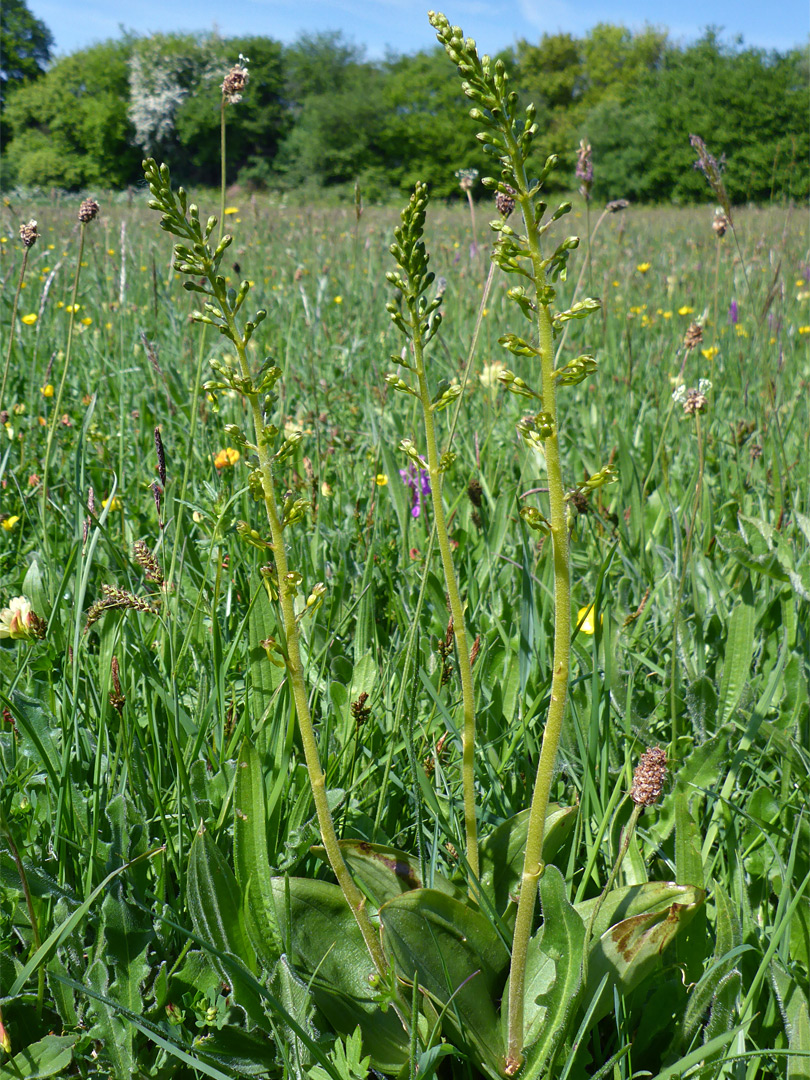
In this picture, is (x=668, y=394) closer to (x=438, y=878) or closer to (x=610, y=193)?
(x=438, y=878)

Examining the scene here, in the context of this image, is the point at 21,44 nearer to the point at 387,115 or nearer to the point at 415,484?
the point at 387,115

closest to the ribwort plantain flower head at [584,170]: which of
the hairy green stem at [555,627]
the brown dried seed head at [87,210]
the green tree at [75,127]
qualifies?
the brown dried seed head at [87,210]

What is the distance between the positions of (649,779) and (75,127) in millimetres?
55337

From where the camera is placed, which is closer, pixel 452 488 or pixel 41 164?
pixel 452 488

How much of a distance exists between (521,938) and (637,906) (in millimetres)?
198

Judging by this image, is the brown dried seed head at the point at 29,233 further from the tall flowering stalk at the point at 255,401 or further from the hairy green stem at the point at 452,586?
the hairy green stem at the point at 452,586

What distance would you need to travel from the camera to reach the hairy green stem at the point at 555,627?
671 mm

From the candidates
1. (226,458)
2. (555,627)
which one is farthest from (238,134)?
(555,627)

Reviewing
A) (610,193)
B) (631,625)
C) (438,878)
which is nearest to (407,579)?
(631,625)

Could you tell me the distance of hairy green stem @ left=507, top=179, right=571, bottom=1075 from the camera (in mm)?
671

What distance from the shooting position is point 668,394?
323 centimetres

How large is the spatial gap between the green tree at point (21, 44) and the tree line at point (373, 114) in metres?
0.15

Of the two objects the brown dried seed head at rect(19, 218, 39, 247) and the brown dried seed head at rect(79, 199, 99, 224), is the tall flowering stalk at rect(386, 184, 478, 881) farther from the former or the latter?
the brown dried seed head at rect(19, 218, 39, 247)

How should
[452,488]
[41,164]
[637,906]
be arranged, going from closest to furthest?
[637,906]
[452,488]
[41,164]
